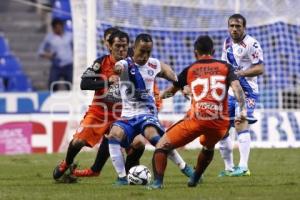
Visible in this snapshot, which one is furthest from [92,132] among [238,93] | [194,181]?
[238,93]

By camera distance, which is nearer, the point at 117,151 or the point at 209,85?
the point at 209,85

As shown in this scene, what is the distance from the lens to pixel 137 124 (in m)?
12.1

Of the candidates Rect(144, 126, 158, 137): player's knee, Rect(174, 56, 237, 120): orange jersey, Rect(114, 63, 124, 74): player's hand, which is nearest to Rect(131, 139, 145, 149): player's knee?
Rect(144, 126, 158, 137): player's knee

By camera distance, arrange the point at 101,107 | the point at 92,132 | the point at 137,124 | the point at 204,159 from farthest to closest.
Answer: the point at 101,107, the point at 92,132, the point at 137,124, the point at 204,159

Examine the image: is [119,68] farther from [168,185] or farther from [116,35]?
[168,185]

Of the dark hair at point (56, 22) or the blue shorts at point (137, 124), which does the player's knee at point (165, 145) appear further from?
the dark hair at point (56, 22)

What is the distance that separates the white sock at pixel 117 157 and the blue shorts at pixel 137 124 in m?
0.18

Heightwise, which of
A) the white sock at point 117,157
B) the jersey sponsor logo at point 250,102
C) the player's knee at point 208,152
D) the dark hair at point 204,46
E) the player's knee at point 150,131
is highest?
the dark hair at point 204,46

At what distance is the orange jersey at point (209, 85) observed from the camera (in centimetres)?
1138

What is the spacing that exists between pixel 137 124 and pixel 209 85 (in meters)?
1.29

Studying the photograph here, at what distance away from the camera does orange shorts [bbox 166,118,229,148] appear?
1133 cm

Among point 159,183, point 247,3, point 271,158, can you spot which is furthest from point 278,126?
point 159,183

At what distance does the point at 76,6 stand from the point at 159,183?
12.0m

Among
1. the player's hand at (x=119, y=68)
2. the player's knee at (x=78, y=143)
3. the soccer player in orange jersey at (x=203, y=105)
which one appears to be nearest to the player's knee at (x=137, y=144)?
the player's knee at (x=78, y=143)
